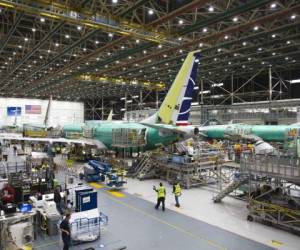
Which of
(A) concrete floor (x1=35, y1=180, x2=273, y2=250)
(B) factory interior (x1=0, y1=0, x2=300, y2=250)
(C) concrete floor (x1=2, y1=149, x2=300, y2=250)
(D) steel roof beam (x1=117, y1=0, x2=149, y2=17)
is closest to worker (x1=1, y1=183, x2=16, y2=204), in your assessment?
(B) factory interior (x1=0, y1=0, x2=300, y2=250)

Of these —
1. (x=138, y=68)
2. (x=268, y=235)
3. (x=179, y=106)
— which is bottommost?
(x=268, y=235)

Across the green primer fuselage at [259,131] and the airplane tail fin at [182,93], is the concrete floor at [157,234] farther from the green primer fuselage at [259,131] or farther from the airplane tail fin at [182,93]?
the green primer fuselage at [259,131]

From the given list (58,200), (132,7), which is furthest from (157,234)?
(132,7)

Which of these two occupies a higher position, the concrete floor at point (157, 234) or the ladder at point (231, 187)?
the ladder at point (231, 187)

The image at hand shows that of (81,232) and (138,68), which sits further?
(138,68)

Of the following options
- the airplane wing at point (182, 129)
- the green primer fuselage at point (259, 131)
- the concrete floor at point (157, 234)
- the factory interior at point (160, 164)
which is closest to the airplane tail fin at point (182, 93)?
the factory interior at point (160, 164)

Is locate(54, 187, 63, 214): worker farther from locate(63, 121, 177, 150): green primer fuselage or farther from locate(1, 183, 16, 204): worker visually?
locate(63, 121, 177, 150): green primer fuselage

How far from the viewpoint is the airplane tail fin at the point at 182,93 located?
22.4 meters

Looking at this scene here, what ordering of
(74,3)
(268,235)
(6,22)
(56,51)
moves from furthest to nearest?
1. (56,51)
2. (6,22)
3. (74,3)
4. (268,235)

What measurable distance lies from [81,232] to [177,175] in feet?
41.6

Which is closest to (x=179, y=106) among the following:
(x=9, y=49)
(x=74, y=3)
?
(x=74, y=3)

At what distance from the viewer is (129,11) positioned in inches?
920

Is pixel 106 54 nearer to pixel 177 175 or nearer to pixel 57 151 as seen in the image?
pixel 57 151

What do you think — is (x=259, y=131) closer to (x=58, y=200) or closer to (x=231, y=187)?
(x=231, y=187)
